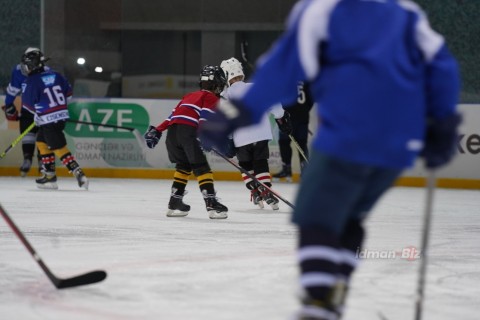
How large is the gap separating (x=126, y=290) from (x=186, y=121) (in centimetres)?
271

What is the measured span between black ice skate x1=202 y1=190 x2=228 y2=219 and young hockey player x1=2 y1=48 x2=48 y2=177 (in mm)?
3642

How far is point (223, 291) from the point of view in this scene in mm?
3561

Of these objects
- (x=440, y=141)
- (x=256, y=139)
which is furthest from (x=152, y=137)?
(x=440, y=141)

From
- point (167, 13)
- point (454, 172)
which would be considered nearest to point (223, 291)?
point (454, 172)

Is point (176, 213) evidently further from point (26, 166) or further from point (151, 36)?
point (151, 36)

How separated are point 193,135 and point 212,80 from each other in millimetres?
356

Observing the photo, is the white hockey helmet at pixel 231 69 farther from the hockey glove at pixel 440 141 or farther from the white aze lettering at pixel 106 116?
the hockey glove at pixel 440 141

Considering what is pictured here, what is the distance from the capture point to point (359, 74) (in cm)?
223

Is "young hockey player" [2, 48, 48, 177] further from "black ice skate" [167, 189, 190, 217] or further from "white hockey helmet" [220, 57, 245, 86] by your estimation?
"black ice skate" [167, 189, 190, 217]

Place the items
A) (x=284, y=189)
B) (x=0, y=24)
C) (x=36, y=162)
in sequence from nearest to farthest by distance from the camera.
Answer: (x=284, y=189) < (x=36, y=162) < (x=0, y=24)

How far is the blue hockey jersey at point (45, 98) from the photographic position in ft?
27.8

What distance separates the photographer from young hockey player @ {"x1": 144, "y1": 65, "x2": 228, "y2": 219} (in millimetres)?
6164

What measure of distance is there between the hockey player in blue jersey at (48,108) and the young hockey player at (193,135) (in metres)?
2.26

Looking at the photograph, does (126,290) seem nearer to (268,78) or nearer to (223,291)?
(223,291)
